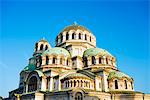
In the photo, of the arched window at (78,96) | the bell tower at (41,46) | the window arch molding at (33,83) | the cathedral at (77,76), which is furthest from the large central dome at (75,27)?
the arched window at (78,96)

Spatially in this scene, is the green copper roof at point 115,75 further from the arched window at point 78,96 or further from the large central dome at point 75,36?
the large central dome at point 75,36

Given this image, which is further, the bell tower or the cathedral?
the bell tower

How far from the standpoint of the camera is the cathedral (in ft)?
100

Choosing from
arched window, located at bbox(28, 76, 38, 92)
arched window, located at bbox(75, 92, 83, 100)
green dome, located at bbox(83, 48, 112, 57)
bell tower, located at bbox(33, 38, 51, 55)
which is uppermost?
bell tower, located at bbox(33, 38, 51, 55)

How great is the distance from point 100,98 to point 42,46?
64.4 ft

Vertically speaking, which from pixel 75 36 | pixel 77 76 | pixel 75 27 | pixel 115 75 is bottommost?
pixel 77 76

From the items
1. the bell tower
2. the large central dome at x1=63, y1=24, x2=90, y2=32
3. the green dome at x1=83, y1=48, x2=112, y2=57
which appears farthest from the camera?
the bell tower

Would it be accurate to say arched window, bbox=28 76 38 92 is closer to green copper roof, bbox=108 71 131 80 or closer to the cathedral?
the cathedral

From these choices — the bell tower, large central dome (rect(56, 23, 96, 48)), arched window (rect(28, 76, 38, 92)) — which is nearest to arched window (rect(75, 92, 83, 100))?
arched window (rect(28, 76, 38, 92))

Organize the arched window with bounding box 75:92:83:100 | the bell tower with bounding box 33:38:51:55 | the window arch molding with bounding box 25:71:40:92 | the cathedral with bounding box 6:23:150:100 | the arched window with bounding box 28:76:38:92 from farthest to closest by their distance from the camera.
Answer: the bell tower with bounding box 33:38:51:55 < the arched window with bounding box 28:76:38:92 < the window arch molding with bounding box 25:71:40:92 < the cathedral with bounding box 6:23:150:100 < the arched window with bounding box 75:92:83:100

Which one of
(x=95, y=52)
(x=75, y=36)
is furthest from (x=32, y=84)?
(x=75, y=36)

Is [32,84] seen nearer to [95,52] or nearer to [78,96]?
[78,96]

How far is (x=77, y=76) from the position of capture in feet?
101

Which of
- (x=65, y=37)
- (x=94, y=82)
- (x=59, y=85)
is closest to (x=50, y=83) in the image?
(x=59, y=85)
